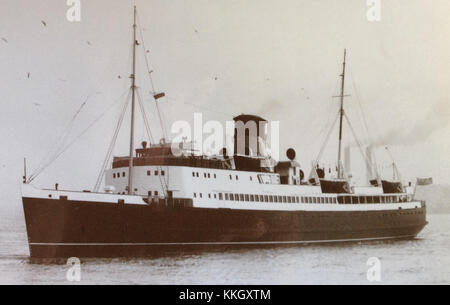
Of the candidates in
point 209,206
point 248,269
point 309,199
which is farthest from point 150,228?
point 309,199

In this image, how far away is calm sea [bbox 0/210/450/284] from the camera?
15969mm

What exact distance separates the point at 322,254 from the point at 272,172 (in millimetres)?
5251

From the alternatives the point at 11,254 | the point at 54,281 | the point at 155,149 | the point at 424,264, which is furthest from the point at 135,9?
the point at 424,264

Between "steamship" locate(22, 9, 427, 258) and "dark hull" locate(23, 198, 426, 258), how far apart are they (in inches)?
1.4

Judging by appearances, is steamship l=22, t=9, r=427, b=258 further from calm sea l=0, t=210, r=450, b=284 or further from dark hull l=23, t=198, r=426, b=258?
calm sea l=0, t=210, r=450, b=284

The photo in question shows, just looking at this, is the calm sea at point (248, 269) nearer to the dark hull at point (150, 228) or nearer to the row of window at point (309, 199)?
the dark hull at point (150, 228)

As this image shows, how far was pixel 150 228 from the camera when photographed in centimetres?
2033

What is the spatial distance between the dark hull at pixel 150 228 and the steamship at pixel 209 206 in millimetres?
36

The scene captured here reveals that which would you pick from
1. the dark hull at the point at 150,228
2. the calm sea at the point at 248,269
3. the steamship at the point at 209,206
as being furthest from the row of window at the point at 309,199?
the calm sea at the point at 248,269

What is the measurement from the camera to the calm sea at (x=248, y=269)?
15969 millimetres

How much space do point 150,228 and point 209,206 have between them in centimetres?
314

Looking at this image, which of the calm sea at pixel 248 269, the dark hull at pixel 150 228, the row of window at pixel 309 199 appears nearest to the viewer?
the calm sea at pixel 248 269

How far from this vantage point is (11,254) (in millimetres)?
22516

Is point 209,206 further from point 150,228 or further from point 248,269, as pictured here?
point 248,269
